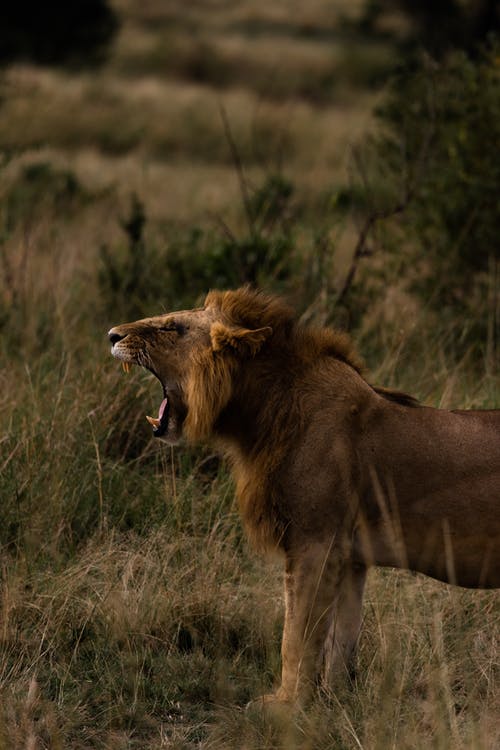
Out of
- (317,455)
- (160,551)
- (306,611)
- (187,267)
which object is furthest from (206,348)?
(187,267)

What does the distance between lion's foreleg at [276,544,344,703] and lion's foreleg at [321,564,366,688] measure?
219 mm

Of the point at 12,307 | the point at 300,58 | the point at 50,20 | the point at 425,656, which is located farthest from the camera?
the point at 300,58

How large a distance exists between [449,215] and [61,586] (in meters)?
4.39

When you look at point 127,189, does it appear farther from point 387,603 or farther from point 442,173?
point 387,603

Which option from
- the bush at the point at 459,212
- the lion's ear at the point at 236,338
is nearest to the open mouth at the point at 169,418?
the lion's ear at the point at 236,338

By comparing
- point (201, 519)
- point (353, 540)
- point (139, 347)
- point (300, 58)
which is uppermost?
point (139, 347)

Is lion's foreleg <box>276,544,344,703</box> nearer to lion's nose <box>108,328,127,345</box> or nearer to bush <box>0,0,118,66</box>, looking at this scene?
lion's nose <box>108,328,127,345</box>

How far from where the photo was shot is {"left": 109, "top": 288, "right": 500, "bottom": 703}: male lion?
12.0 ft

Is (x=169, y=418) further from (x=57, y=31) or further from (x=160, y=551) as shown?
(x=57, y=31)

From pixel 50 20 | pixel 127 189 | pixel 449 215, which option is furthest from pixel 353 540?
pixel 50 20

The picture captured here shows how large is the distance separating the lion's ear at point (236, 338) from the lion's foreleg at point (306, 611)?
666mm

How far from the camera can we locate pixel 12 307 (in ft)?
23.0

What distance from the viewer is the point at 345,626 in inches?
160

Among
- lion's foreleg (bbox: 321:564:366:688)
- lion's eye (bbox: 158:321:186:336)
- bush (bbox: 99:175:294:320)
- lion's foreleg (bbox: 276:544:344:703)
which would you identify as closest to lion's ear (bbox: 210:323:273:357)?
lion's eye (bbox: 158:321:186:336)
